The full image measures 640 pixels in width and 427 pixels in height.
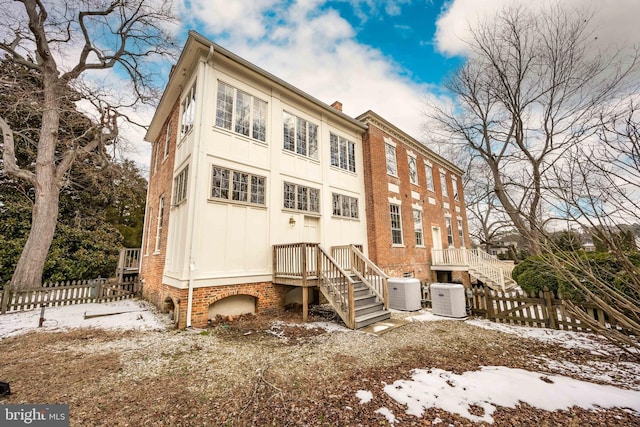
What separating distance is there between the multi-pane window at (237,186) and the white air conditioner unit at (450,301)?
6547 mm

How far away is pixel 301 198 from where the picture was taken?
32.7 feet

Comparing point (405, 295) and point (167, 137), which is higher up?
point (167, 137)

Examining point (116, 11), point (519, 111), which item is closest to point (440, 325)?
point (519, 111)

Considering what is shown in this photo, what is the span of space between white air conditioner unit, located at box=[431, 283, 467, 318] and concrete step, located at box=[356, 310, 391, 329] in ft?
6.07

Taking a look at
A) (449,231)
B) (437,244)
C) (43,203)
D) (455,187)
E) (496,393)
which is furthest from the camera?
(455,187)

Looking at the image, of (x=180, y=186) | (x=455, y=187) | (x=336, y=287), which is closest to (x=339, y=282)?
(x=336, y=287)

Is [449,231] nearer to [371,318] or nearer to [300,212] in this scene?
[300,212]

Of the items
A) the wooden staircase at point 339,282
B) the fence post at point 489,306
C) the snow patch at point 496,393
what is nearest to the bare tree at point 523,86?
the fence post at point 489,306

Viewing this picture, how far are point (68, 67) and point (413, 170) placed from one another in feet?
61.8

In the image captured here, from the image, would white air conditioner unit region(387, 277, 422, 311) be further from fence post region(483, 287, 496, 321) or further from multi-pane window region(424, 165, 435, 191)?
multi-pane window region(424, 165, 435, 191)

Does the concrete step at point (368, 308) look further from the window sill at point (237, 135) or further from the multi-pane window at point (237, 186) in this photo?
the window sill at point (237, 135)

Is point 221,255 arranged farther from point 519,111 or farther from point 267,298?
point 519,111

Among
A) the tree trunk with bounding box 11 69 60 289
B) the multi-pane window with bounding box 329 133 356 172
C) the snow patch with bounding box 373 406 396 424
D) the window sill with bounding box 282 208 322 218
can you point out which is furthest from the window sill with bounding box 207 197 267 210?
the tree trunk with bounding box 11 69 60 289

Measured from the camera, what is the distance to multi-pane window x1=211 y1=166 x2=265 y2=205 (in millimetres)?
7832
